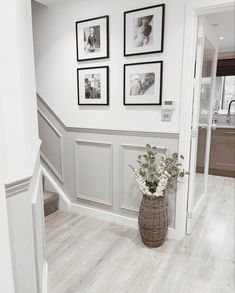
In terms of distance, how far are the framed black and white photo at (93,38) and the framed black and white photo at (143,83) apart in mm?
347

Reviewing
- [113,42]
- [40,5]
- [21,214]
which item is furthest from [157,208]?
[40,5]

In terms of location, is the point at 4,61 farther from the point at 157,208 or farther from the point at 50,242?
the point at 50,242

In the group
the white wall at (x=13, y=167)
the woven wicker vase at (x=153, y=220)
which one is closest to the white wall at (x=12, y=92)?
the white wall at (x=13, y=167)

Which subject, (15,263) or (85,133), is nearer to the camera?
(15,263)

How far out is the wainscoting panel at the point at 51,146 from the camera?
9.80ft

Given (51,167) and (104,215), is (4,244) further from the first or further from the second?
(51,167)

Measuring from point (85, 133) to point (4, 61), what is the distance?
1.77m

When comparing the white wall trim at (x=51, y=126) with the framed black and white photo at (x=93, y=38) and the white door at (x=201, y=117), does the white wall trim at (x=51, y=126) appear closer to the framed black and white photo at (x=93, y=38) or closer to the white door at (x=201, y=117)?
the framed black and white photo at (x=93, y=38)

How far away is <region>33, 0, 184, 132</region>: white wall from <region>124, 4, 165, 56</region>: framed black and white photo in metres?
0.05

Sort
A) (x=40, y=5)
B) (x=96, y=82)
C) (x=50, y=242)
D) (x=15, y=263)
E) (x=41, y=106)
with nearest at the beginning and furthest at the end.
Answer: (x=15, y=263), (x=50, y=242), (x=96, y=82), (x=40, y=5), (x=41, y=106)

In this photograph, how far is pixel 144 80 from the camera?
230 centimetres

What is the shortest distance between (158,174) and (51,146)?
1.51 m

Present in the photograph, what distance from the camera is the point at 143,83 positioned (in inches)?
90.8

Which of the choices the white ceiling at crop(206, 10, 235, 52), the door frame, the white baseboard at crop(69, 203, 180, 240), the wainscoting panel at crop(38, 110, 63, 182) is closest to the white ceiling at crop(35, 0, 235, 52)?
the white ceiling at crop(206, 10, 235, 52)
